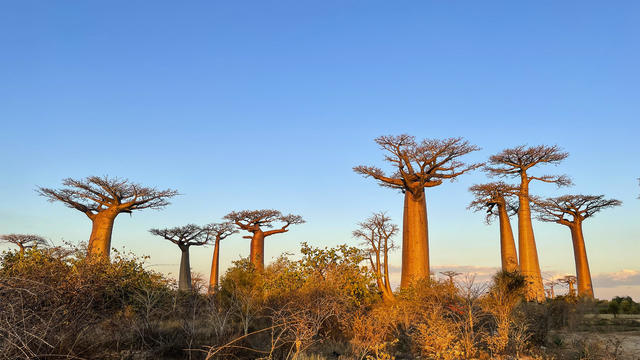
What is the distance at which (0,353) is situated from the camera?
3451 mm

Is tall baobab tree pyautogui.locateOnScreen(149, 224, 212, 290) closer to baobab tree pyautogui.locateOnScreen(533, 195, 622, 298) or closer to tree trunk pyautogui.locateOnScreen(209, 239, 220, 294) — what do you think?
tree trunk pyautogui.locateOnScreen(209, 239, 220, 294)

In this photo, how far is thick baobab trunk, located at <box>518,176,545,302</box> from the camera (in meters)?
19.8

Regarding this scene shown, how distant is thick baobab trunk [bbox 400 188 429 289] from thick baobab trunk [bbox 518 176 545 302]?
16.1 ft

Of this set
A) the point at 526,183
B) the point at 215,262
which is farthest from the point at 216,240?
the point at 526,183

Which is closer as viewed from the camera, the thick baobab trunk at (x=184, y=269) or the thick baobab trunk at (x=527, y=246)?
the thick baobab trunk at (x=527, y=246)

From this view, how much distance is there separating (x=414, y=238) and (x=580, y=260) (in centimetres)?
1257

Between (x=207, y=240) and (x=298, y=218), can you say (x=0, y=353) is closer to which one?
(x=298, y=218)

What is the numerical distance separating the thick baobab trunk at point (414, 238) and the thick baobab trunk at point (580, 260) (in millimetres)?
11508

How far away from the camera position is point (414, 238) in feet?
59.0

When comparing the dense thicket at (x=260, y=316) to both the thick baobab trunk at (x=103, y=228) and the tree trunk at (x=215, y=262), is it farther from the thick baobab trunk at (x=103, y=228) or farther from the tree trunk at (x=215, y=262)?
the tree trunk at (x=215, y=262)

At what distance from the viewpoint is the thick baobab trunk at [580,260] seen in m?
24.3

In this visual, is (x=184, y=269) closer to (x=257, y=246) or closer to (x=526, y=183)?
(x=257, y=246)

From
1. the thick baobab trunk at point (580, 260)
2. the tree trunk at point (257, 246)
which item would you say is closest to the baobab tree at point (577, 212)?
the thick baobab trunk at point (580, 260)

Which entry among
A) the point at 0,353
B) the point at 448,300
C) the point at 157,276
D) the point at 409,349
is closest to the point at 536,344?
the point at 448,300
